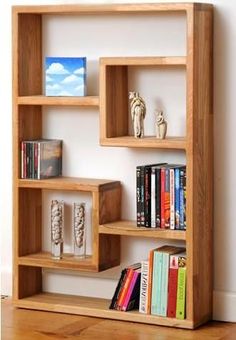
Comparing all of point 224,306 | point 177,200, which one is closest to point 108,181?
point 177,200

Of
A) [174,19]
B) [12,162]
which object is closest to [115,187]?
[12,162]

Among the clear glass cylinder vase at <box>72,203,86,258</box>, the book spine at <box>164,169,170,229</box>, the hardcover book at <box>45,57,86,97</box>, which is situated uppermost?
the hardcover book at <box>45,57,86,97</box>

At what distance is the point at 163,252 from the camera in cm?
374

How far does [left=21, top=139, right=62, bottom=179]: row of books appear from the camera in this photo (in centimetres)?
399

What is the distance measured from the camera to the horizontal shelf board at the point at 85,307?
3.73m

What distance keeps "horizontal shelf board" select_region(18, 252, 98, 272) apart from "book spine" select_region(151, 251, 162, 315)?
0.90 feet

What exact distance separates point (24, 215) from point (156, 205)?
691 mm

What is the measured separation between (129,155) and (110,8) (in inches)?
26.0

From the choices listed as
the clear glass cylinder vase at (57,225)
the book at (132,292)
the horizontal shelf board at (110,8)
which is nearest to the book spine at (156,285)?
the book at (132,292)

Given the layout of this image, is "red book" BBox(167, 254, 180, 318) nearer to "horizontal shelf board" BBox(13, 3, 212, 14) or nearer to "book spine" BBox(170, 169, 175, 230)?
"book spine" BBox(170, 169, 175, 230)

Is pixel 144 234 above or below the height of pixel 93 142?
below

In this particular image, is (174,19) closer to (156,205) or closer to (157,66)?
(157,66)

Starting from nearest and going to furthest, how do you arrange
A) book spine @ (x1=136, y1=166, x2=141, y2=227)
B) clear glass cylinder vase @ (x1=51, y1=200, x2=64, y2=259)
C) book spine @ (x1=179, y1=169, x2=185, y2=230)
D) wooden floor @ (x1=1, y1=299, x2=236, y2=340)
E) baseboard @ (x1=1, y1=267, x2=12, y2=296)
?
wooden floor @ (x1=1, y1=299, x2=236, y2=340)
book spine @ (x1=179, y1=169, x2=185, y2=230)
book spine @ (x1=136, y1=166, x2=141, y2=227)
clear glass cylinder vase @ (x1=51, y1=200, x2=64, y2=259)
baseboard @ (x1=1, y1=267, x2=12, y2=296)

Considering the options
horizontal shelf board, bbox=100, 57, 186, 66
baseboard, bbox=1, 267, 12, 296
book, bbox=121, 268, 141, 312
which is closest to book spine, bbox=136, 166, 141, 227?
book, bbox=121, 268, 141, 312
